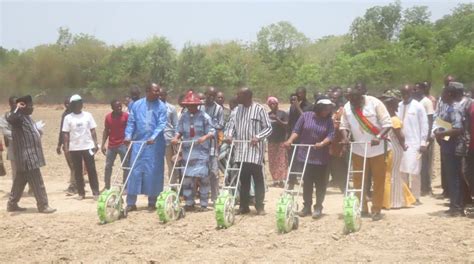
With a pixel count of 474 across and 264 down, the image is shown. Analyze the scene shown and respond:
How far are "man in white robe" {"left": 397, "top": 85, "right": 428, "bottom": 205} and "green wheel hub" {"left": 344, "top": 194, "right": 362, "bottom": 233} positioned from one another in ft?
8.55

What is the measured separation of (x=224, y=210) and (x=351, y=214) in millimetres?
1576

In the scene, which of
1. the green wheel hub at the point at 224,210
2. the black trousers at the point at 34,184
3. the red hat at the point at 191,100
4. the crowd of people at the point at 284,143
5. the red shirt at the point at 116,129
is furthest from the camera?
the red shirt at the point at 116,129

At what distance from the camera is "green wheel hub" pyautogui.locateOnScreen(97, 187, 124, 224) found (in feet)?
27.7

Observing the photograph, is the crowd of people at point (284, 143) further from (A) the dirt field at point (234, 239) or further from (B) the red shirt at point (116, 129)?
(A) the dirt field at point (234, 239)

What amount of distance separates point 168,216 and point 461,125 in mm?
4019

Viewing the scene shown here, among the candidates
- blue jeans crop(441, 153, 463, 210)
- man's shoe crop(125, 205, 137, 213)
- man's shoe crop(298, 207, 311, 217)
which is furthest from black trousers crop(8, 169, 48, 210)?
blue jeans crop(441, 153, 463, 210)

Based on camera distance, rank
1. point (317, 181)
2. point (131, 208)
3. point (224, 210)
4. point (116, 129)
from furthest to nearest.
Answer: point (116, 129)
point (131, 208)
point (317, 181)
point (224, 210)

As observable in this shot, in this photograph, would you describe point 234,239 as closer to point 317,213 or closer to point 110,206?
point 317,213

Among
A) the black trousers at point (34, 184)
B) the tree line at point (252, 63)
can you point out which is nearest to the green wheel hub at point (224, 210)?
the black trousers at point (34, 184)

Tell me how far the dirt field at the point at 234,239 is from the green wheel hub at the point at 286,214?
0.35ft

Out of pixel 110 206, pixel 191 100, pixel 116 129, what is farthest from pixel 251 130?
pixel 116 129

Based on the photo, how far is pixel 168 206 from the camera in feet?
27.5

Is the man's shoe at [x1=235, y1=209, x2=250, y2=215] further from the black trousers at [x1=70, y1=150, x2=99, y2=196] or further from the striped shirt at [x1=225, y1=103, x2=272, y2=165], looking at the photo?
the black trousers at [x1=70, y1=150, x2=99, y2=196]

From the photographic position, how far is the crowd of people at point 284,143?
27.5 ft
